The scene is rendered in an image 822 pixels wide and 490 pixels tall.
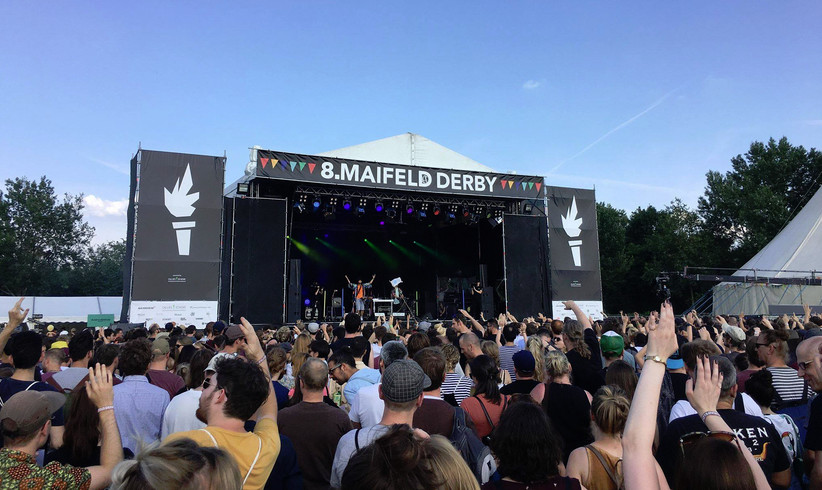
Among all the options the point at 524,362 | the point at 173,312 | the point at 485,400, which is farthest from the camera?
the point at 173,312

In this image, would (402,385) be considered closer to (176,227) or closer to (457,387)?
(457,387)

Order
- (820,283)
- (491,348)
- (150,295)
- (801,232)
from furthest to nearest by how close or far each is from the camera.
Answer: (801,232) → (820,283) → (150,295) → (491,348)

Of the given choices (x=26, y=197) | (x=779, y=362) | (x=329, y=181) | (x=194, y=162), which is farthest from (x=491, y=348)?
(x=26, y=197)

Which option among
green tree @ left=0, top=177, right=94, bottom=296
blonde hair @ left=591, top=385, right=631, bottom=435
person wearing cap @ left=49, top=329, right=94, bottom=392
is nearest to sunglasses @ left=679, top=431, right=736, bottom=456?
blonde hair @ left=591, top=385, right=631, bottom=435

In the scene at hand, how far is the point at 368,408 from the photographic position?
10.0 feet

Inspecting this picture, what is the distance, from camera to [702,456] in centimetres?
155

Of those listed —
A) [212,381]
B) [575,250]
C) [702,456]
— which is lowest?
[702,456]

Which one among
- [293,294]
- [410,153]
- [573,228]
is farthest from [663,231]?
[293,294]

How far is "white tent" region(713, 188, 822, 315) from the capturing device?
781 inches

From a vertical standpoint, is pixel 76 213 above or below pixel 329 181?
above

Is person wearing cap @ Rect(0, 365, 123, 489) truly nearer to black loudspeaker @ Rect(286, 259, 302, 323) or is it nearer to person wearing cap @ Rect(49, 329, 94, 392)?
person wearing cap @ Rect(49, 329, 94, 392)

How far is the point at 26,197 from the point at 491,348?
52.4 metres

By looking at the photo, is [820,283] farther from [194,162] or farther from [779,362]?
[194,162]

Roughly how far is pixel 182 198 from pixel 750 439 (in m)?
14.4
